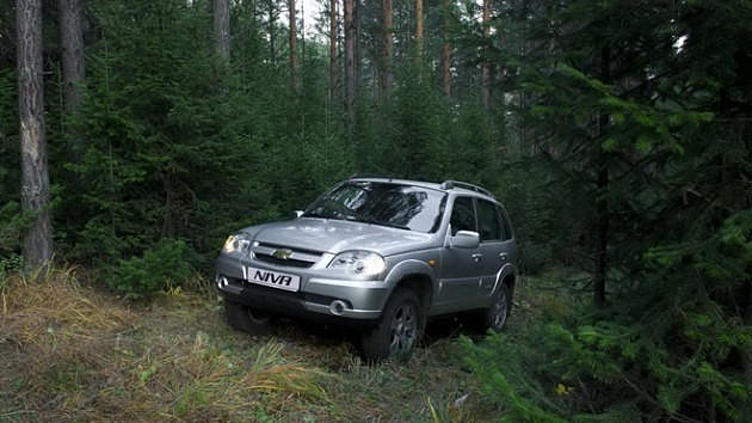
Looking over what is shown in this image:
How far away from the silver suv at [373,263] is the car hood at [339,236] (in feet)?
0.04

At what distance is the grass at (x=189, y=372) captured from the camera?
4223mm

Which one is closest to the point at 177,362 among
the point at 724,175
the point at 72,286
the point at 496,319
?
the point at 72,286

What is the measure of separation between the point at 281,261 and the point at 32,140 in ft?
12.4

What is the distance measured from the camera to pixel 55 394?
4.38 meters

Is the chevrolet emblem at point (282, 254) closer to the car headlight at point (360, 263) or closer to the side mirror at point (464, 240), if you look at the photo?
the car headlight at point (360, 263)

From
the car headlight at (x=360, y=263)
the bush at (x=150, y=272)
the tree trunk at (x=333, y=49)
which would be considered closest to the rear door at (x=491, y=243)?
the car headlight at (x=360, y=263)

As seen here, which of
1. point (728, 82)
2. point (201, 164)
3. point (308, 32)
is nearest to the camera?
point (728, 82)

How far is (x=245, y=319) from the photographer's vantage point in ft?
20.8

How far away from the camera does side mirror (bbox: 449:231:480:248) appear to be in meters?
6.46

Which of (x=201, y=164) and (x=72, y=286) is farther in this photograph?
(x=201, y=164)

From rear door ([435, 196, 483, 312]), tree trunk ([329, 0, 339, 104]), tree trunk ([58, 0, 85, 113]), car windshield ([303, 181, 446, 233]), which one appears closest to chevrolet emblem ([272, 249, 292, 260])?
car windshield ([303, 181, 446, 233])

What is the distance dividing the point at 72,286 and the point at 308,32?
103ft

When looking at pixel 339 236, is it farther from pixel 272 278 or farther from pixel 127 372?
pixel 127 372

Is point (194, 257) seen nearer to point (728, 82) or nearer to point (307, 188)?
point (307, 188)
